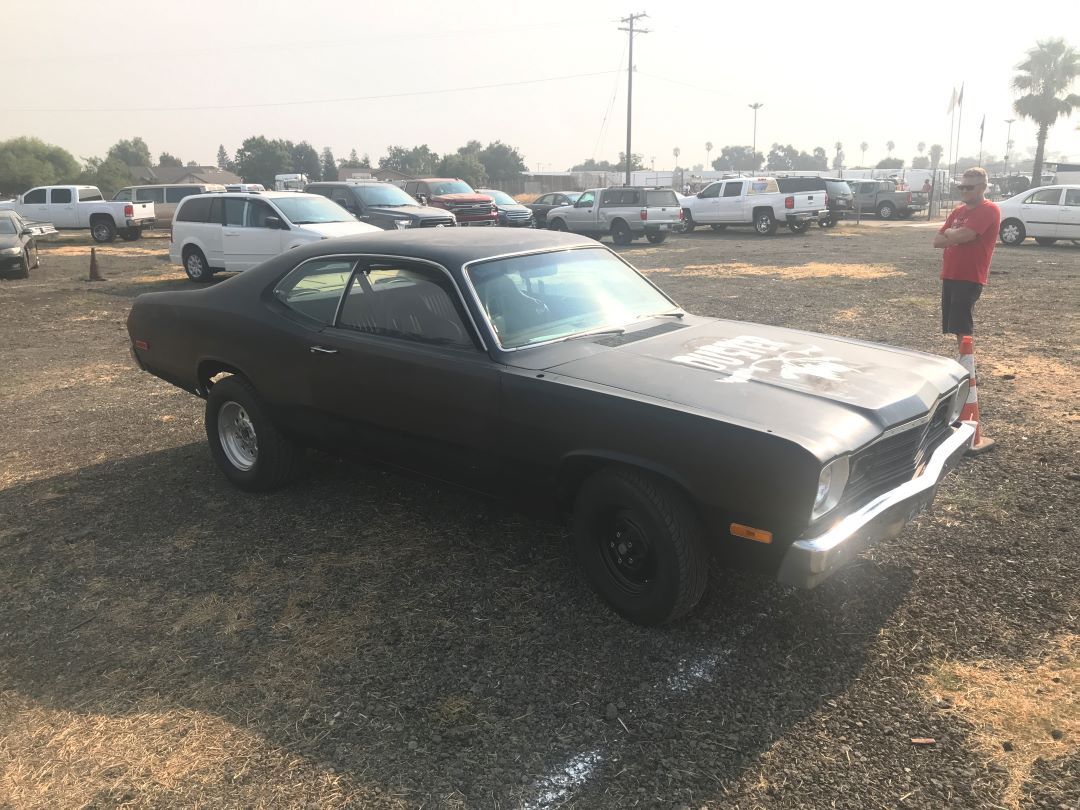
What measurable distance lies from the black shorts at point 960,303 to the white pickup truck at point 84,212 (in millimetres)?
25709

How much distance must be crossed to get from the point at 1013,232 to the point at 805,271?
8075 millimetres

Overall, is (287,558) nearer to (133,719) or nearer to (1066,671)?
(133,719)

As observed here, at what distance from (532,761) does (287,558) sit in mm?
1935

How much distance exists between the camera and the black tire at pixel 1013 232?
1986 cm

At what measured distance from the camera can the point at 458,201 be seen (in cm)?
2267

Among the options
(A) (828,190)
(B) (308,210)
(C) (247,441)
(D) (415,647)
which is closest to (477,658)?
(D) (415,647)

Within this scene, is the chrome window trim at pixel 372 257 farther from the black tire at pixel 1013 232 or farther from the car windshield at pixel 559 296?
the black tire at pixel 1013 232

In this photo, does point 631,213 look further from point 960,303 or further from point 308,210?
point 960,303

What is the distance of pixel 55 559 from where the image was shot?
4086 millimetres

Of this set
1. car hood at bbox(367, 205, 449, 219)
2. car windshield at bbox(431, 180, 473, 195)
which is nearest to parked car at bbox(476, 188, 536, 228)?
car windshield at bbox(431, 180, 473, 195)

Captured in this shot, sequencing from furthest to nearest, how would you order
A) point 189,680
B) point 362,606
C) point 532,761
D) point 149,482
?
1. point 149,482
2. point 362,606
3. point 189,680
4. point 532,761

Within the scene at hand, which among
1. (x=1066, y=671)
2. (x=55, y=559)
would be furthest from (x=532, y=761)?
(x=55, y=559)

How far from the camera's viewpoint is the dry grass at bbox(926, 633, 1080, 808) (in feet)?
8.58

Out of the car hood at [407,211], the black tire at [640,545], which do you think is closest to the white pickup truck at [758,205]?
the car hood at [407,211]
